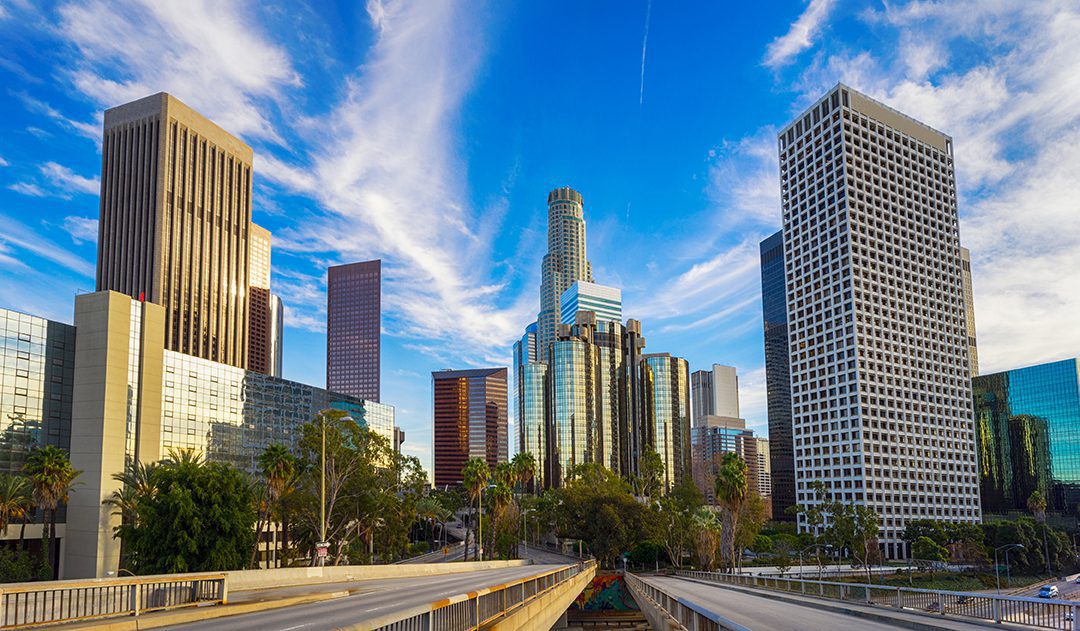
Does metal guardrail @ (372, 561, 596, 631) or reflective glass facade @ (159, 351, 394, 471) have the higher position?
reflective glass facade @ (159, 351, 394, 471)

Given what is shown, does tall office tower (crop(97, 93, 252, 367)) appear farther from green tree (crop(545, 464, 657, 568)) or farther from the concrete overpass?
the concrete overpass

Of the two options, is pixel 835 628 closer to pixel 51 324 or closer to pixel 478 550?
pixel 51 324

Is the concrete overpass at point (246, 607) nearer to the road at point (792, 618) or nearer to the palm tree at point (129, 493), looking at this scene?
the road at point (792, 618)

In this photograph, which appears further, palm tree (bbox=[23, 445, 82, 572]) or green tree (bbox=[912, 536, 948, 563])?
green tree (bbox=[912, 536, 948, 563])

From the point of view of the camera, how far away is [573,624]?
8775 cm

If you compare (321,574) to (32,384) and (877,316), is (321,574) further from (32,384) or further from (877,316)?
(877,316)

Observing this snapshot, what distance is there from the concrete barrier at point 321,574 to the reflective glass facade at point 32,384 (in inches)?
1712

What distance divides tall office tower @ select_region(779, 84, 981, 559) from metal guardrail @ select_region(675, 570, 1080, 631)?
376 ft

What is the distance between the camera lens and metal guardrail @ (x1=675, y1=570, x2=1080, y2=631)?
19.4m

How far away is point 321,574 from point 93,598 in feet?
79.1

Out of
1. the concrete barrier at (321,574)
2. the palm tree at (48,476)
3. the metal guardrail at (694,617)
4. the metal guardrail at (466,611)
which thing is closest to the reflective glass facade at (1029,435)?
the concrete barrier at (321,574)

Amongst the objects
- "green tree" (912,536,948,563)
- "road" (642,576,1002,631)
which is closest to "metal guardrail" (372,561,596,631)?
"road" (642,576,1002,631)

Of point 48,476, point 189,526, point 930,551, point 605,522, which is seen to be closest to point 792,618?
point 189,526

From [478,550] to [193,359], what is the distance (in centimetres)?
4603
